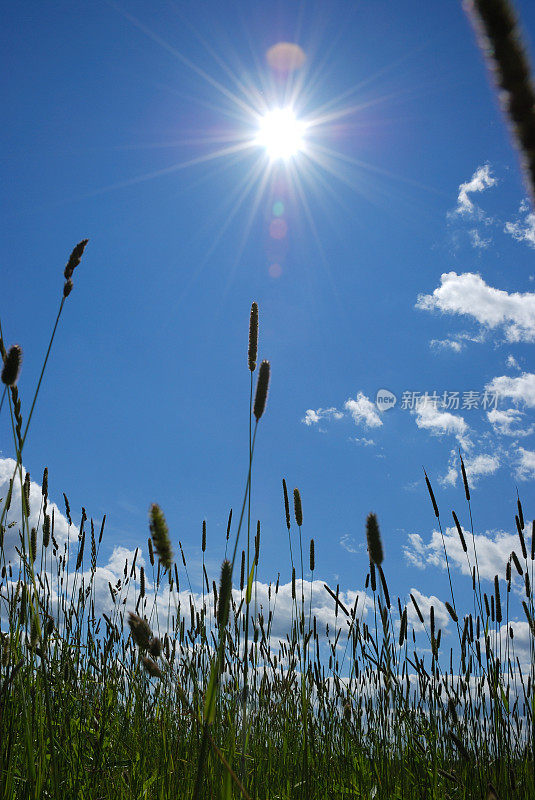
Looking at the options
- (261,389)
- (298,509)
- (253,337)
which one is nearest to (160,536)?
(261,389)

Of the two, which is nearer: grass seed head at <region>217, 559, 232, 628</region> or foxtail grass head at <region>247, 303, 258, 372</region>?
grass seed head at <region>217, 559, 232, 628</region>

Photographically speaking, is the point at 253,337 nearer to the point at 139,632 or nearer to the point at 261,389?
the point at 261,389

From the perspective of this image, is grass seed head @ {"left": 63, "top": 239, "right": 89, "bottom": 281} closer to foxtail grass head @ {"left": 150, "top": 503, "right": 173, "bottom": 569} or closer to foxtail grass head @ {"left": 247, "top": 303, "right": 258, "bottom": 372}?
foxtail grass head @ {"left": 247, "top": 303, "right": 258, "bottom": 372}

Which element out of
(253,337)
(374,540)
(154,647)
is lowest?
(154,647)

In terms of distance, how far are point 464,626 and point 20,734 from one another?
2.76 meters

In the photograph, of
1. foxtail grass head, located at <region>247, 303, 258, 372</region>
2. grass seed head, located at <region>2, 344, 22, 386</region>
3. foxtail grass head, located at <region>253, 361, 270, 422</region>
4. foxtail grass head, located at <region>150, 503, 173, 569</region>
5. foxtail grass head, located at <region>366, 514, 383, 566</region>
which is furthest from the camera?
foxtail grass head, located at <region>247, 303, 258, 372</region>

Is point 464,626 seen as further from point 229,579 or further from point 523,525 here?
point 229,579

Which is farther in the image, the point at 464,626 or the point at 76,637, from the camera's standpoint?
the point at 76,637

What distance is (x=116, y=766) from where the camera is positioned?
2619mm

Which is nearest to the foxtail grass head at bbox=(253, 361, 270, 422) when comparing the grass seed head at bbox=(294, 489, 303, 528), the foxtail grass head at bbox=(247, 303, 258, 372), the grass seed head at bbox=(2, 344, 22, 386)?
the foxtail grass head at bbox=(247, 303, 258, 372)

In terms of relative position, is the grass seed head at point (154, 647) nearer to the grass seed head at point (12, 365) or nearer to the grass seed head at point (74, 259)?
the grass seed head at point (12, 365)

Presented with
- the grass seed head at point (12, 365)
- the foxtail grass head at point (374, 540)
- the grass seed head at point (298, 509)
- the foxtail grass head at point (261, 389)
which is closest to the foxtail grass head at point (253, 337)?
the foxtail grass head at point (261, 389)

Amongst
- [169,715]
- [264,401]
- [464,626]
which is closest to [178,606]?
[169,715]

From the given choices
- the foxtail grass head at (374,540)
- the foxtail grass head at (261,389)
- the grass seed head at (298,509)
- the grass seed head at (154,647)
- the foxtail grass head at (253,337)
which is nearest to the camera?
the grass seed head at (154,647)
